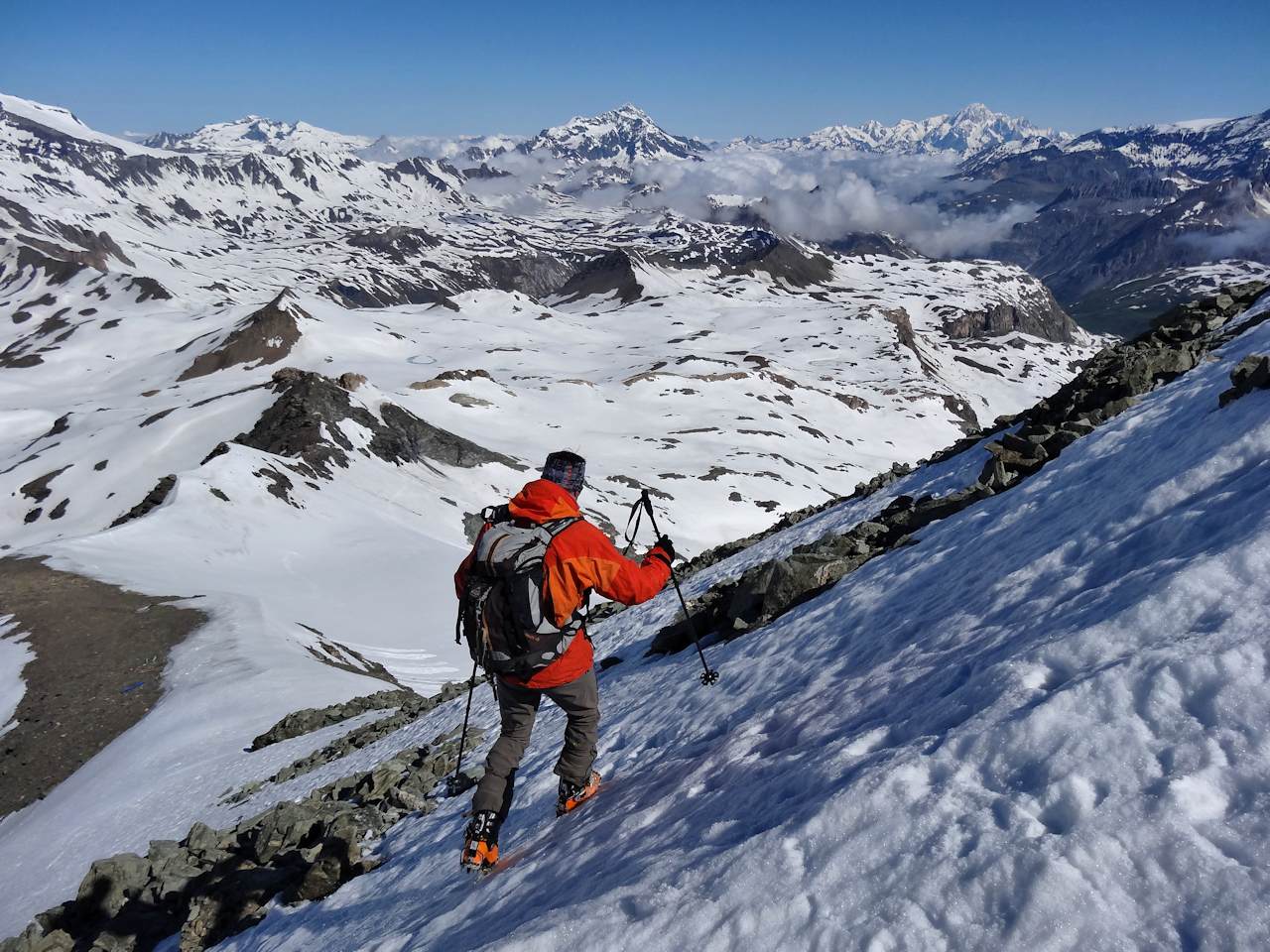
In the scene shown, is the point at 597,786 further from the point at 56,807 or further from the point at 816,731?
the point at 56,807

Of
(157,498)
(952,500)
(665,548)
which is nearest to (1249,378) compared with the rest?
(952,500)

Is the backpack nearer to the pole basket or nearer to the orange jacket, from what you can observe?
the orange jacket

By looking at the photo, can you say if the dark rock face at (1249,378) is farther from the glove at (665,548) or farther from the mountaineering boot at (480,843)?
the mountaineering boot at (480,843)

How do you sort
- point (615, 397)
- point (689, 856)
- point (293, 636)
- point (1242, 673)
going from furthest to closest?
point (615, 397)
point (293, 636)
point (689, 856)
point (1242, 673)

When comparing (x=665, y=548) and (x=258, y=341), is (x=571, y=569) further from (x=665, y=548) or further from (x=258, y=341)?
(x=258, y=341)

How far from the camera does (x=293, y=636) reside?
88.7 ft

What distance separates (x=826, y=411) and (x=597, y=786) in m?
135

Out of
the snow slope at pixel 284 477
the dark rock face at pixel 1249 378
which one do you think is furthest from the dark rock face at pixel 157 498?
the dark rock face at pixel 1249 378

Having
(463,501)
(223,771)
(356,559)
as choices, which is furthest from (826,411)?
(223,771)

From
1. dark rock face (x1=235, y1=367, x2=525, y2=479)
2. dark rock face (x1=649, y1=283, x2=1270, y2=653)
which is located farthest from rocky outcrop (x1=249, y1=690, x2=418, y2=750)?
dark rock face (x1=235, y1=367, x2=525, y2=479)

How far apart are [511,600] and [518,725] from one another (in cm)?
159

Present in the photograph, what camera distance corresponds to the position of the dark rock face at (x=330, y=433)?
57688 mm

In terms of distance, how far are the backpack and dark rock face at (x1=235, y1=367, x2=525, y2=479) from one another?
4974 centimetres

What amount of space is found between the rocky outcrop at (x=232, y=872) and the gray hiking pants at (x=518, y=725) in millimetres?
3354
